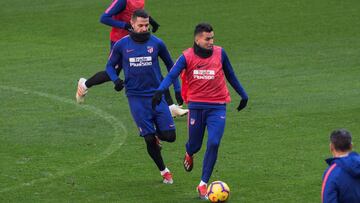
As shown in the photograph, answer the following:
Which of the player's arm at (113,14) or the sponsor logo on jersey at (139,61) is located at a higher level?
the sponsor logo on jersey at (139,61)

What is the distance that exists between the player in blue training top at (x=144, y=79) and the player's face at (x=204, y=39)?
0.98 meters

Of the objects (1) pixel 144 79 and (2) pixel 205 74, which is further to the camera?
(1) pixel 144 79

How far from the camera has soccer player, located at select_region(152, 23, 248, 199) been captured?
13.4m

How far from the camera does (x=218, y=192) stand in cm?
1311

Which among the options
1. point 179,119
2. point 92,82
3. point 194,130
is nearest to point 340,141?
point 194,130

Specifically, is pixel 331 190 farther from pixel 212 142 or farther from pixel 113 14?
pixel 113 14

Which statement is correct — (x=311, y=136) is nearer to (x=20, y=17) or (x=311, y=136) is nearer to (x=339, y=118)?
(x=339, y=118)

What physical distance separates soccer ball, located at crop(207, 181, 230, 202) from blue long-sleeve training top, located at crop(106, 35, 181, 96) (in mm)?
1811

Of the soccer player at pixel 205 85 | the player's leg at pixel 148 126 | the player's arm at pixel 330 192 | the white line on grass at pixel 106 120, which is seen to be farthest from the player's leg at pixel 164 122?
the player's arm at pixel 330 192

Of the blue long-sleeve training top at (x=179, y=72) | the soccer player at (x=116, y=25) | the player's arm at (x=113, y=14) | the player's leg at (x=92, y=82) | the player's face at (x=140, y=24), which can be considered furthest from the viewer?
the player's arm at (x=113, y=14)

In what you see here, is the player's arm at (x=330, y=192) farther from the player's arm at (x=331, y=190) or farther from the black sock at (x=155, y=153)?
the black sock at (x=155, y=153)

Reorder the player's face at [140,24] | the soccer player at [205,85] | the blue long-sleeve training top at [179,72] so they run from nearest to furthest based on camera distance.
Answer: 1. the blue long-sleeve training top at [179,72]
2. the soccer player at [205,85]
3. the player's face at [140,24]

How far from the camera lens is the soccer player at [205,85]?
13406 millimetres

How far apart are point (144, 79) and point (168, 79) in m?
0.96
